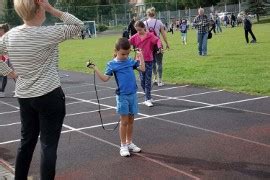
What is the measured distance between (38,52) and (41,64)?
11 cm

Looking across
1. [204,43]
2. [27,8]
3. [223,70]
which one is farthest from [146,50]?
[204,43]

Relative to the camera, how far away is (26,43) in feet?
13.6

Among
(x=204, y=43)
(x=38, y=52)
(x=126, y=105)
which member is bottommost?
(x=204, y=43)

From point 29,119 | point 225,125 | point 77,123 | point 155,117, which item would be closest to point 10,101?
point 77,123

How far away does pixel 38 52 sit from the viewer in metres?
4.13

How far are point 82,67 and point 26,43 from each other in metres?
15.4

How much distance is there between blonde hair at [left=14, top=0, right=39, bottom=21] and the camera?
3984 millimetres

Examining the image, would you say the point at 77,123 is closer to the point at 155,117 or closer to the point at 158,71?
the point at 155,117

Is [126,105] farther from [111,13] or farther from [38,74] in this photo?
[111,13]

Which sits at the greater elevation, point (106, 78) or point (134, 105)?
point (106, 78)

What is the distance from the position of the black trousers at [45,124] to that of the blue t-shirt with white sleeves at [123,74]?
2099 millimetres

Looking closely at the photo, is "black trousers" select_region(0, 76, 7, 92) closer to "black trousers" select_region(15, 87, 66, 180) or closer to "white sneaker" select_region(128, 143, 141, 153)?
"white sneaker" select_region(128, 143, 141, 153)

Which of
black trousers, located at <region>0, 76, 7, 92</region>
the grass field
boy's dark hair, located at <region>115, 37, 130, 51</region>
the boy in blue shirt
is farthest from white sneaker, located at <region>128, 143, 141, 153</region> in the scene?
black trousers, located at <region>0, 76, 7, 92</region>

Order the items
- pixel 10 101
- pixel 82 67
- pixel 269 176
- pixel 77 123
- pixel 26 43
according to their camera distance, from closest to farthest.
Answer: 1. pixel 26 43
2. pixel 269 176
3. pixel 77 123
4. pixel 10 101
5. pixel 82 67
